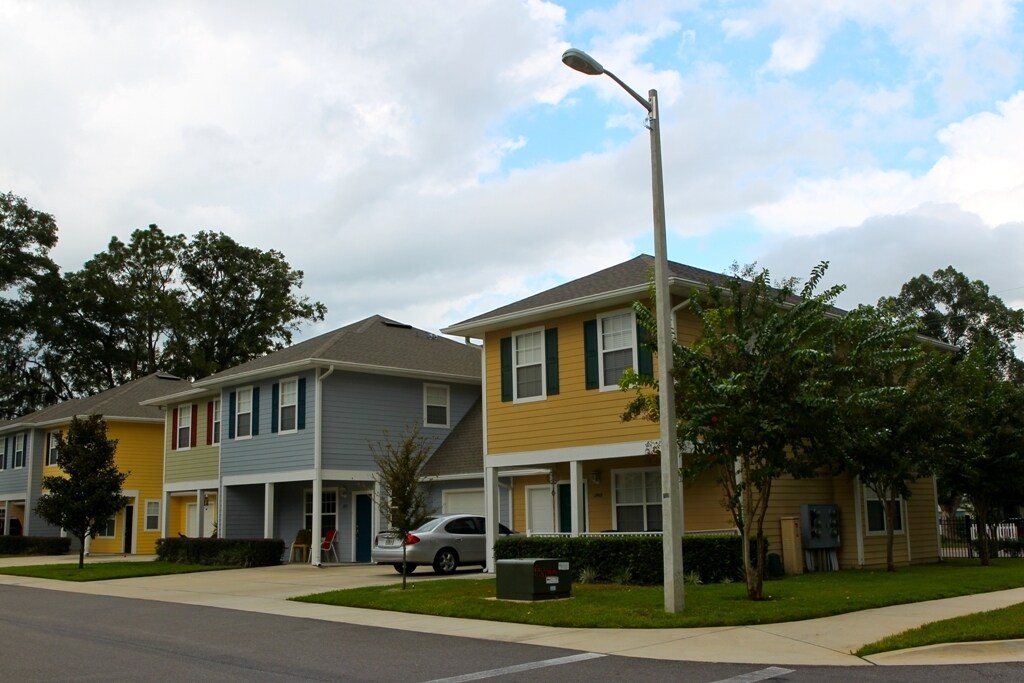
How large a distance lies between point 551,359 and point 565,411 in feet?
4.06

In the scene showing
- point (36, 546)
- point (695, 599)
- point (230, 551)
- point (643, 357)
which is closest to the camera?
point (695, 599)

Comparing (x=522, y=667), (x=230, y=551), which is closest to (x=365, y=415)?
(x=230, y=551)

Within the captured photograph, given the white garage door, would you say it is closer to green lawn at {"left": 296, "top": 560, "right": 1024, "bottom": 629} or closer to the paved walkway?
green lawn at {"left": 296, "top": 560, "right": 1024, "bottom": 629}

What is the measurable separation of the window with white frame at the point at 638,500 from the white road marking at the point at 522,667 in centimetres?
1116

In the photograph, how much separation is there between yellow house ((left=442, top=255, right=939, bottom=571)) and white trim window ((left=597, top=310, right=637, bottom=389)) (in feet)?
0.07

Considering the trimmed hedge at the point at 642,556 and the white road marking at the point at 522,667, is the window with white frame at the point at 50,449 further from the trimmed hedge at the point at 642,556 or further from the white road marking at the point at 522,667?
the white road marking at the point at 522,667

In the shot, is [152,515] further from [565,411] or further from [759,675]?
[759,675]

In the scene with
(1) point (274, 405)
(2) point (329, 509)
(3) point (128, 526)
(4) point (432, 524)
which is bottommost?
(3) point (128, 526)

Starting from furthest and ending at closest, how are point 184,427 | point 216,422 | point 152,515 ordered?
1. point 152,515
2. point 184,427
3. point 216,422

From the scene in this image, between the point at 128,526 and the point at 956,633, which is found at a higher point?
the point at 128,526

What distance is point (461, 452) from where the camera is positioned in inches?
1155

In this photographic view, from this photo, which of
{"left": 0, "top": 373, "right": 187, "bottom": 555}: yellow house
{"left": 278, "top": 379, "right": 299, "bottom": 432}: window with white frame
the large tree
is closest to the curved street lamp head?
the large tree

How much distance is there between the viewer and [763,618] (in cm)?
1310

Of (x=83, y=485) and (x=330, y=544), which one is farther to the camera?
(x=330, y=544)
